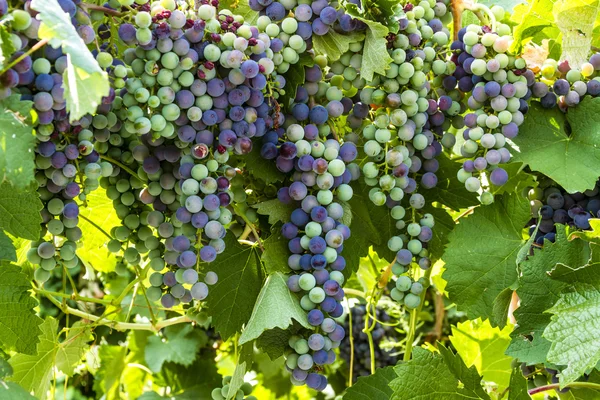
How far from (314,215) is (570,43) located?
51 centimetres

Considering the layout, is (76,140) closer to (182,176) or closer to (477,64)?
(182,176)

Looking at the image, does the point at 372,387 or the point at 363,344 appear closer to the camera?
the point at 372,387

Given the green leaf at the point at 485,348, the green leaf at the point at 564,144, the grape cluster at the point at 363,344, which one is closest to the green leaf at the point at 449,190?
the green leaf at the point at 564,144

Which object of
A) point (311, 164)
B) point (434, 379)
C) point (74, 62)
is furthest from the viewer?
point (434, 379)

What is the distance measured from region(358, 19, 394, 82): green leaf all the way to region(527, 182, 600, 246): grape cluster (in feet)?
1.23

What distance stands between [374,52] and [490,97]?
0.20 metres

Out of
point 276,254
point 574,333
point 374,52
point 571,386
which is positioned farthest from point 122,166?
point 571,386

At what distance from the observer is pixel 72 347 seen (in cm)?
147

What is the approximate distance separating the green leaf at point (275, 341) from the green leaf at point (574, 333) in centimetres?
37

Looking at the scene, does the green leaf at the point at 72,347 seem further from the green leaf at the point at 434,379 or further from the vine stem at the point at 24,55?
the vine stem at the point at 24,55

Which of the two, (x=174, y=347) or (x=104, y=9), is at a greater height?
(x=104, y=9)

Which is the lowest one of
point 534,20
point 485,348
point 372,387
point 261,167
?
point 485,348

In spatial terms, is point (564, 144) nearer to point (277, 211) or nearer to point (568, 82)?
point (568, 82)

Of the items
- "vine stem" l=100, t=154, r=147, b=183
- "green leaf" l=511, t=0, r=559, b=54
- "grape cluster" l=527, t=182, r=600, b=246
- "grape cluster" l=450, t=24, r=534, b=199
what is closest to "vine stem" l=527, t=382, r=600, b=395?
"grape cluster" l=527, t=182, r=600, b=246
